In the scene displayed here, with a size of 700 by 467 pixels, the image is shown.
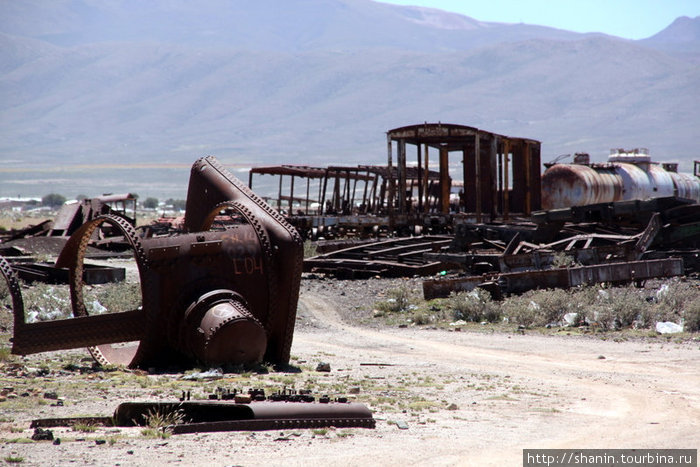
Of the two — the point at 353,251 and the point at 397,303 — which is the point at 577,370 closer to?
the point at 397,303

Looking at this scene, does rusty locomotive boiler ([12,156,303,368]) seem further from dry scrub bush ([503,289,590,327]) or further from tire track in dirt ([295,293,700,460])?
dry scrub bush ([503,289,590,327])

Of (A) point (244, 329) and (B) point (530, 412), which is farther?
(A) point (244, 329)

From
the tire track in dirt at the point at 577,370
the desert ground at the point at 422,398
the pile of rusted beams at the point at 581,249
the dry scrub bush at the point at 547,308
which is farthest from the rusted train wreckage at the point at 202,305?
the pile of rusted beams at the point at 581,249

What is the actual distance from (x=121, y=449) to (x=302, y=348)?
17.2ft

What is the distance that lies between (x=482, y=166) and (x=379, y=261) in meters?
9.56

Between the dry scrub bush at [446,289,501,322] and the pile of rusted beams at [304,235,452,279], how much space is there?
4696 millimetres

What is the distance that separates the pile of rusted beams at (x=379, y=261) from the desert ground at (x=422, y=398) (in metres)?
6.48

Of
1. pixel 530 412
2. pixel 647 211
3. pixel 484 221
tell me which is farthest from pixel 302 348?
pixel 484 221

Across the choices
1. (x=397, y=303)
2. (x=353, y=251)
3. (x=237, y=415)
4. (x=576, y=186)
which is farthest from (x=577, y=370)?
(x=576, y=186)

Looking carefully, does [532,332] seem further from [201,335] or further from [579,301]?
[201,335]

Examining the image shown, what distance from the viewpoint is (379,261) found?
19609 millimetres

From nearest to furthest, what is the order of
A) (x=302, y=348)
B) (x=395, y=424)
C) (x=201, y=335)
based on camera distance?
(x=395, y=424), (x=201, y=335), (x=302, y=348)

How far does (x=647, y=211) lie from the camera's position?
1850 centimetres

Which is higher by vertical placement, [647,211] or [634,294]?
[647,211]
